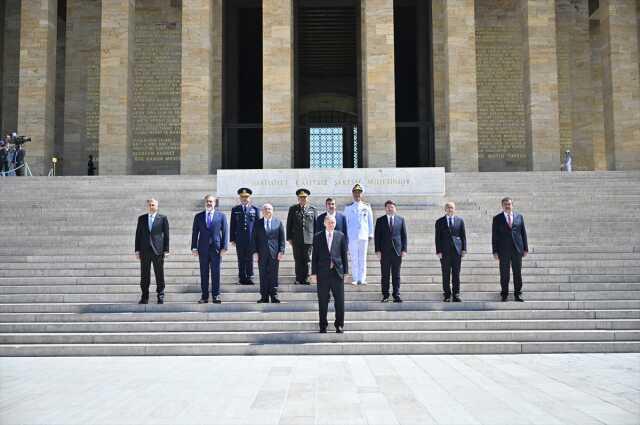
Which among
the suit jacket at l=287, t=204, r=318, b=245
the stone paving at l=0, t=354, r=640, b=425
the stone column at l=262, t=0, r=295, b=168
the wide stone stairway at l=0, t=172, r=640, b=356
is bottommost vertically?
the stone paving at l=0, t=354, r=640, b=425

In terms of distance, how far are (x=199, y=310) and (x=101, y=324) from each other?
4.12 feet

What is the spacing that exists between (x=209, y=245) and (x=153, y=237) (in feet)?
2.56

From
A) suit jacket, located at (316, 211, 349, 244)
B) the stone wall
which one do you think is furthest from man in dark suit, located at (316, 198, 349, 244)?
the stone wall

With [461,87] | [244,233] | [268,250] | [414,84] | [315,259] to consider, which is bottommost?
[315,259]

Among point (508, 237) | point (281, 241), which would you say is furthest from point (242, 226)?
point (508, 237)

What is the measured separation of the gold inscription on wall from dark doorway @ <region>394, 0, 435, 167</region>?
8993 millimetres

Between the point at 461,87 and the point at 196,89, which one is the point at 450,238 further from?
the point at 196,89

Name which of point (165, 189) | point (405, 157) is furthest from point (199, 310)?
point (405, 157)

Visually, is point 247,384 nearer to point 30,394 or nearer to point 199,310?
point 30,394

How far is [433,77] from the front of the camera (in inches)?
933

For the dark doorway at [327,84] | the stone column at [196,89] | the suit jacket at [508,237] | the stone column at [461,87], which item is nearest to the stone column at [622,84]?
the stone column at [461,87]

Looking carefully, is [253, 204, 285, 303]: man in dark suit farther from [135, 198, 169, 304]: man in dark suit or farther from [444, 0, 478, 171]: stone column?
[444, 0, 478, 171]: stone column

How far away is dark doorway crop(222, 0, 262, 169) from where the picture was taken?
25359mm

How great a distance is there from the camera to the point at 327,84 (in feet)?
101
